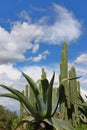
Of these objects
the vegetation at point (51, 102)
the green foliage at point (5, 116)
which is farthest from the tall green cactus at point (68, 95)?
the green foliage at point (5, 116)

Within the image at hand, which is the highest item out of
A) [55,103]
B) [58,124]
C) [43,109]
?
[55,103]

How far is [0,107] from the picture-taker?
34031 millimetres

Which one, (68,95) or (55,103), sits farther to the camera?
(68,95)

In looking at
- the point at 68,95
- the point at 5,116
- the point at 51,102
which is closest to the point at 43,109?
the point at 51,102

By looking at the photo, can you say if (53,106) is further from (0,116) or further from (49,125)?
(0,116)

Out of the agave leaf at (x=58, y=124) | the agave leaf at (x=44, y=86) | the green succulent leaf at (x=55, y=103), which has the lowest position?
the agave leaf at (x=58, y=124)

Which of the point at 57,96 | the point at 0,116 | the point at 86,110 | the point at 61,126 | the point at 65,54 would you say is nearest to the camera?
the point at 61,126

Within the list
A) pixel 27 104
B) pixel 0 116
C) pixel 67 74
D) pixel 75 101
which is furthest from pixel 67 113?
pixel 0 116

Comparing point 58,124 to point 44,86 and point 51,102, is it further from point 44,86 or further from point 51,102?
point 44,86

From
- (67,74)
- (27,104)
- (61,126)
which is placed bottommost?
(61,126)

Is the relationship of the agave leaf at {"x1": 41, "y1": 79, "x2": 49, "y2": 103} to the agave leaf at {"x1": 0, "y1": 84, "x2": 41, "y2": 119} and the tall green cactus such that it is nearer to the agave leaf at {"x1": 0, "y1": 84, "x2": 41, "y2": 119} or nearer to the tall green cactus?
the agave leaf at {"x1": 0, "y1": 84, "x2": 41, "y2": 119}

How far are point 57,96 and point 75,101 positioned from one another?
189cm

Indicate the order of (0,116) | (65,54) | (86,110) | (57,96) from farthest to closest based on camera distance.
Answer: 1. (0,116)
2. (86,110)
3. (65,54)
4. (57,96)

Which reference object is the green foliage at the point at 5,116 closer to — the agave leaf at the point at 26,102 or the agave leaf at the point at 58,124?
the agave leaf at the point at 26,102
